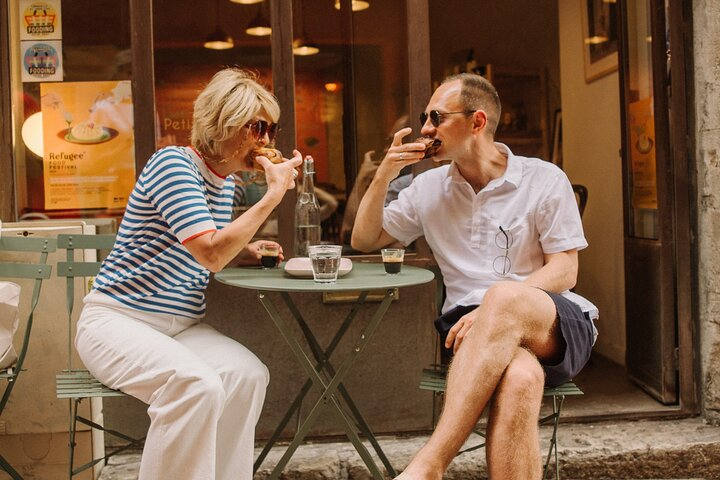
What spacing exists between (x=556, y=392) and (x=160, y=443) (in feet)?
4.65

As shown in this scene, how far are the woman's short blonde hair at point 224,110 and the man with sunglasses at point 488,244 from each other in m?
0.59

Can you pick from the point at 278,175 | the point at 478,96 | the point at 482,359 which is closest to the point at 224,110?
the point at 278,175

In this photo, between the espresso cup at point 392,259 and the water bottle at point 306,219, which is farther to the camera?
the water bottle at point 306,219

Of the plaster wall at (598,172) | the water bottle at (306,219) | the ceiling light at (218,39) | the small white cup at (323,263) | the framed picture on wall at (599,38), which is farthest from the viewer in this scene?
the plaster wall at (598,172)

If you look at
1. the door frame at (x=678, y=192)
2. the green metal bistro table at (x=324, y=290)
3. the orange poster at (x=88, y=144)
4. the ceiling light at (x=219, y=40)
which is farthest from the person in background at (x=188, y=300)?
the door frame at (x=678, y=192)

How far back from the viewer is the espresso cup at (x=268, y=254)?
352 cm

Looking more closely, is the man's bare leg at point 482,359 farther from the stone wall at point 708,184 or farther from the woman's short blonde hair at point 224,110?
the stone wall at point 708,184

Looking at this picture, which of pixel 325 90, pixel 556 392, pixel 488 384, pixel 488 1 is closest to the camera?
pixel 488 384

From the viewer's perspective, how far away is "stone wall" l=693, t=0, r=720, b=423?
13.4 ft

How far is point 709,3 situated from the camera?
408cm

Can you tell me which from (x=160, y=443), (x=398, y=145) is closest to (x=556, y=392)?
(x=398, y=145)

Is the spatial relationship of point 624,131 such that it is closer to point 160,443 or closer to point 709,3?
point 709,3

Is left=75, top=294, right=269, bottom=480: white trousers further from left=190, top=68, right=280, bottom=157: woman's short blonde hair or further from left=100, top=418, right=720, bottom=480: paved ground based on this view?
left=100, top=418, right=720, bottom=480: paved ground

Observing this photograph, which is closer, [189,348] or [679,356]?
[189,348]
